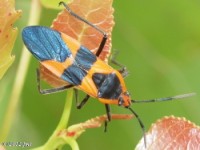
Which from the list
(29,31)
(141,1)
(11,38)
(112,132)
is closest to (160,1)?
(141,1)

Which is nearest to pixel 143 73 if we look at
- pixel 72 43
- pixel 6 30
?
pixel 72 43

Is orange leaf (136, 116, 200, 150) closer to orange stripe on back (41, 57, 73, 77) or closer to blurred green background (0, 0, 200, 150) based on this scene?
orange stripe on back (41, 57, 73, 77)

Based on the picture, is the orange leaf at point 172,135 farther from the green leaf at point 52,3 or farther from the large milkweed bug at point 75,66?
the green leaf at point 52,3

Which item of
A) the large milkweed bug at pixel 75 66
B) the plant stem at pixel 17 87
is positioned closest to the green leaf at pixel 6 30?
the plant stem at pixel 17 87

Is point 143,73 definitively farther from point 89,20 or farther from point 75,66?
point 89,20

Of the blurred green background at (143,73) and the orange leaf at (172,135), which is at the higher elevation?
the orange leaf at (172,135)

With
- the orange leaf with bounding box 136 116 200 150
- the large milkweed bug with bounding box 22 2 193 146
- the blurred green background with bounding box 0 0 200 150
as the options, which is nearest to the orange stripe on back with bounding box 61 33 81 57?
the large milkweed bug with bounding box 22 2 193 146
